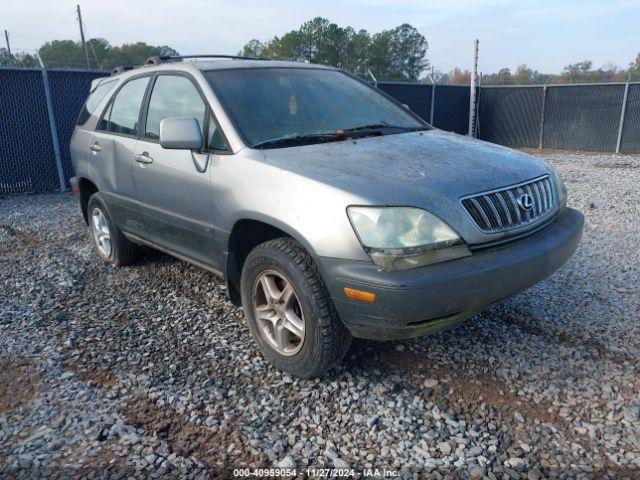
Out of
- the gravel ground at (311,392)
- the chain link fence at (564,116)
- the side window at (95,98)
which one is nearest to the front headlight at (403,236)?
the gravel ground at (311,392)

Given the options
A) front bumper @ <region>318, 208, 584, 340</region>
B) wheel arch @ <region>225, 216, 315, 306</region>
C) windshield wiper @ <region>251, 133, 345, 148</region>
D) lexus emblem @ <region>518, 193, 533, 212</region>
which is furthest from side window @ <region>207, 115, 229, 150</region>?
lexus emblem @ <region>518, 193, 533, 212</region>

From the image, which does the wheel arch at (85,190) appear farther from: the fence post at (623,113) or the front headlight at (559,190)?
the fence post at (623,113)

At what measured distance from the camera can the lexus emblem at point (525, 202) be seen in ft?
9.36

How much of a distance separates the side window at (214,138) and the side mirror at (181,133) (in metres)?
0.12

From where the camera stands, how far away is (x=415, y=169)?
112 inches

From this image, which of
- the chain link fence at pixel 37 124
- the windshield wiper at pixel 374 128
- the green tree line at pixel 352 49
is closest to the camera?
the windshield wiper at pixel 374 128

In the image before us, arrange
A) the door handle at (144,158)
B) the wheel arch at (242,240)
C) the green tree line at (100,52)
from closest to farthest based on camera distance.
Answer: the wheel arch at (242,240), the door handle at (144,158), the green tree line at (100,52)

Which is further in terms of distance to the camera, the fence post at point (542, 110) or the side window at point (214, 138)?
the fence post at point (542, 110)

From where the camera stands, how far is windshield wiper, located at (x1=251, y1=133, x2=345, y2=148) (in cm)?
318

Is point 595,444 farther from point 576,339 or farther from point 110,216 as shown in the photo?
point 110,216

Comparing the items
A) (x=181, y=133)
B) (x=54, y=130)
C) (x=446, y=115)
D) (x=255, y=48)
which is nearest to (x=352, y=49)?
(x=255, y=48)

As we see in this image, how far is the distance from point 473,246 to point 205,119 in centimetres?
189

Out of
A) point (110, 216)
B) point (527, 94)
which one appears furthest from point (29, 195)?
point (527, 94)

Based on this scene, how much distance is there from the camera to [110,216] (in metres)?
4.70
